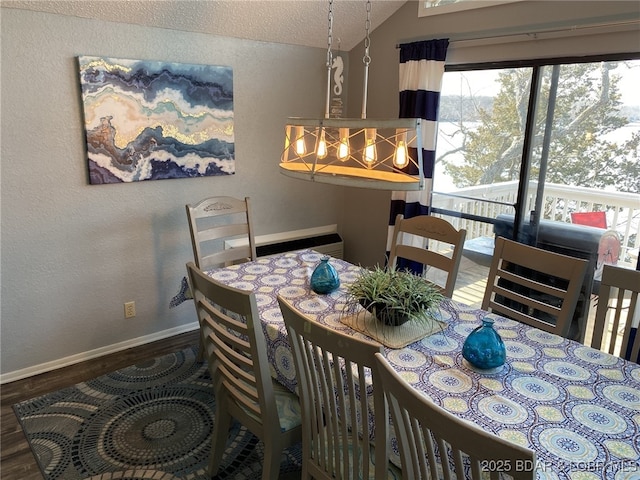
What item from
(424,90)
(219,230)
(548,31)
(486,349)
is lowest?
(486,349)

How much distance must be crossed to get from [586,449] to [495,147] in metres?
2.28

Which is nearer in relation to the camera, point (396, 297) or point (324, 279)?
point (396, 297)

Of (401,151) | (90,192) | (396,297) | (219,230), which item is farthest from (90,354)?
(401,151)

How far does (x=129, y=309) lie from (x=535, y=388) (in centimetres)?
258

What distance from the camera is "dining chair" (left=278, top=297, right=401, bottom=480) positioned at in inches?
48.6

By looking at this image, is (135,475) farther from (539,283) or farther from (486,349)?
(539,283)

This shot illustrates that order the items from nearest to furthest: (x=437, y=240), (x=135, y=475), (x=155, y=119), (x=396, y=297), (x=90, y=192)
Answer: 1. (x=396, y=297)
2. (x=135, y=475)
3. (x=437, y=240)
4. (x=90, y=192)
5. (x=155, y=119)

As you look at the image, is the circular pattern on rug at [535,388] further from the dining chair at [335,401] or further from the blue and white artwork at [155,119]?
the blue and white artwork at [155,119]

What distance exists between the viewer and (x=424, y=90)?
125 inches

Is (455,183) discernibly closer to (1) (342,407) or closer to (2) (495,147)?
(2) (495,147)

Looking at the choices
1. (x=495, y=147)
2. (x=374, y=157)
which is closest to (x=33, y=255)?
(x=374, y=157)

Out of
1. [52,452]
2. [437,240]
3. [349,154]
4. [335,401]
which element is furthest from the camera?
[437,240]

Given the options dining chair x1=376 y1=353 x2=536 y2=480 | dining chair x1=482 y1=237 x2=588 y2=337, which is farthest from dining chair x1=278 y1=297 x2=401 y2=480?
dining chair x1=482 y1=237 x2=588 y2=337

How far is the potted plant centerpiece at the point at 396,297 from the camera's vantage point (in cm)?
181
